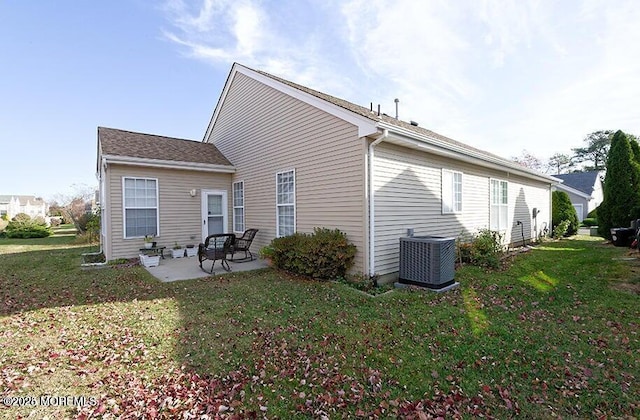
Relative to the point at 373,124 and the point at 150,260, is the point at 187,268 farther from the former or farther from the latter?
the point at 373,124

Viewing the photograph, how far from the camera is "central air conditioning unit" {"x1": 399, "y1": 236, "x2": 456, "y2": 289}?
569 centimetres

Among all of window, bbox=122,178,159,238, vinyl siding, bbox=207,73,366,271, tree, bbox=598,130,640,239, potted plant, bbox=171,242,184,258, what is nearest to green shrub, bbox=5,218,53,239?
window, bbox=122,178,159,238

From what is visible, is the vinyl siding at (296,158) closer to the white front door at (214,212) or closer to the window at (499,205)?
the white front door at (214,212)

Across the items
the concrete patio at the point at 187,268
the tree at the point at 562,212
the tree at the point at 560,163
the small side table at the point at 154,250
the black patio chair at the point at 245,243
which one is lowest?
the concrete patio at the point at 187,268

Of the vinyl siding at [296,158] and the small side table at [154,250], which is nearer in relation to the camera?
the vinyl siding at [296,158]

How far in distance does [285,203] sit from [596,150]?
45632mm

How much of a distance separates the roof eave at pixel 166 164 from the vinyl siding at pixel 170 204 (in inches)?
9.7

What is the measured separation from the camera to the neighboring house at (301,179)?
20.4 ft

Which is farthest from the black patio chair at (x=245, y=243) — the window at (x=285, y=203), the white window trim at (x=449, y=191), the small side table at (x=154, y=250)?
the white window trim at (x=449, y=191)

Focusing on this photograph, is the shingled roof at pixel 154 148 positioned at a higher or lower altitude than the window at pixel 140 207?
higher

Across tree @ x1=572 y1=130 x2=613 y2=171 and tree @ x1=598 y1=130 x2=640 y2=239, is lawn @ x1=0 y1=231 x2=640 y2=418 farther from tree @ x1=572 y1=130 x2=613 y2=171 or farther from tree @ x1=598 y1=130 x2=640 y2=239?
tree @ x1=572 y1=130 x2=613 y2=171

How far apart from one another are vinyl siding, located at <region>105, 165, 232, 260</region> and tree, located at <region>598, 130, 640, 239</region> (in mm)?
14762

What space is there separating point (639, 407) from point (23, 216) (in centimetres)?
2953

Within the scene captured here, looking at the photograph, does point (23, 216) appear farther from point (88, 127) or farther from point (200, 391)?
point (200, 391)
